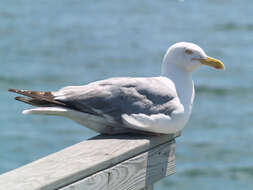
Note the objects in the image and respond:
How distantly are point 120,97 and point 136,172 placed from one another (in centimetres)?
52

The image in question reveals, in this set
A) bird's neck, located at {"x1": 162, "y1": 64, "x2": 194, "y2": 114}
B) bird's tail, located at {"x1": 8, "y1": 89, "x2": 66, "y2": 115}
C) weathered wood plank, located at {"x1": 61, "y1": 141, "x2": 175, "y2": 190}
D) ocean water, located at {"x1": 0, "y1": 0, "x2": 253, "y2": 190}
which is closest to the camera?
weathered wood plank, located at {"x1": 61, "y1": 141, "x2": 175, "y2": 190}

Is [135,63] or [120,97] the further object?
[135,63]

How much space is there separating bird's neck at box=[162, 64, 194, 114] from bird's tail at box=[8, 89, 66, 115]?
0.59 m

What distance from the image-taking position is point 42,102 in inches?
116

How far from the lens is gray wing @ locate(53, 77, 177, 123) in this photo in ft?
9.82

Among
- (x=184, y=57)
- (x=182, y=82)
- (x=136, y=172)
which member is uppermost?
(x=184, y=57)

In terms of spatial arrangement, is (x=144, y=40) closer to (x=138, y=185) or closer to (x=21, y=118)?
(x=21, y=118)

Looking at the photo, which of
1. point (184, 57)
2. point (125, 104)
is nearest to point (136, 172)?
point (125, 104)

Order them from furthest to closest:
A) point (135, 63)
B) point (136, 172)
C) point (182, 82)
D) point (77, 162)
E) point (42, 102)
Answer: point (135, 63) < point (182, 82) < point (42, 102) < point (136, 172) < point (77, 162)

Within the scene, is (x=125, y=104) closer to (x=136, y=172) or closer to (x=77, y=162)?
(x=136, y=172)

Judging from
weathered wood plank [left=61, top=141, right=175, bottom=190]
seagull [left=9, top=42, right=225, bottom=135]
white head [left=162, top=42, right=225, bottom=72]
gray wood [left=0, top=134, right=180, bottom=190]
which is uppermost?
white head [left=162, top=42, right=225, bottom=72]

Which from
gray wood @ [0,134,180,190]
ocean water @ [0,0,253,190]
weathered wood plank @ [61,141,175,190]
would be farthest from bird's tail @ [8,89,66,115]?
ocean water @ [0,0,253,190]

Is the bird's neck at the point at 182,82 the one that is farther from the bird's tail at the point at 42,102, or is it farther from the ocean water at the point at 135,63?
the ocean water at the point at 135,63

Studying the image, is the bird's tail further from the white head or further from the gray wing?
the white head
